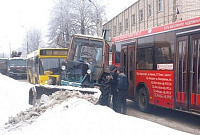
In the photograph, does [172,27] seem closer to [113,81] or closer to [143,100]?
[113,81]

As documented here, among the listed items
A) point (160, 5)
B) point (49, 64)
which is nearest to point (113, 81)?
point (49, 64)

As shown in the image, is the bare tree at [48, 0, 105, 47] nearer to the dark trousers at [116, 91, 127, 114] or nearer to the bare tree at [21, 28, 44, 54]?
the bare tree at [21, 28, 44, 54]

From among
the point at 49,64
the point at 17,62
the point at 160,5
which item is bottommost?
the point at 49,64

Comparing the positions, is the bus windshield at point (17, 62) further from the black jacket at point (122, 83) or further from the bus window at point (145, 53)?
the black jacket at point (122, 83)

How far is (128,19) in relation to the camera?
37500mm

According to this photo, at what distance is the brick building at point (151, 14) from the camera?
23.4 metres

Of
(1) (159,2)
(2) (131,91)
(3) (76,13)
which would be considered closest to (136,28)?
(1) (159,2)

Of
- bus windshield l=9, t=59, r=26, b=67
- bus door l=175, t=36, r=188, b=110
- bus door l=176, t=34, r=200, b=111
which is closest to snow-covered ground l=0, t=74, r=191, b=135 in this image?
bus door l=176, t=34, r=200, b=111

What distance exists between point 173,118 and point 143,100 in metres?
1.50

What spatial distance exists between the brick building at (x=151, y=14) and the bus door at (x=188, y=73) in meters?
8.40

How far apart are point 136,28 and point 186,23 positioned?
87.7 ft

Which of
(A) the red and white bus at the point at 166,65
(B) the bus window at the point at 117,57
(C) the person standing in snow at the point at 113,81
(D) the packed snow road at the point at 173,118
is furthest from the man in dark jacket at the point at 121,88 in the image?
(B) the bus window at the point at 117,57

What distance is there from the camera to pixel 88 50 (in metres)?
10.5

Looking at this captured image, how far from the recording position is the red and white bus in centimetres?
798
